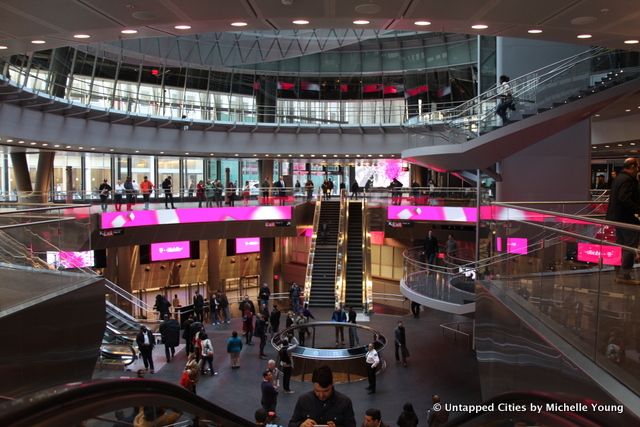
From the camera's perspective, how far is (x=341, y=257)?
24828 millimetres

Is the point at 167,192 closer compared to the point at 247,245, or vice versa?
the point at 167,192

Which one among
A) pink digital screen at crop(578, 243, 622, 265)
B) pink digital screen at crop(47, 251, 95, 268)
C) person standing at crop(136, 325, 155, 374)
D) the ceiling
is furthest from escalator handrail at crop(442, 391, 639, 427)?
person standing at crop(136, 325, 155, 374)

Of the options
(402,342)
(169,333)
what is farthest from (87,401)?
(402,342)

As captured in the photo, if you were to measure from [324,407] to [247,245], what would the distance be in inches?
1250

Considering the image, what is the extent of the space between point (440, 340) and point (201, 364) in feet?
28.0

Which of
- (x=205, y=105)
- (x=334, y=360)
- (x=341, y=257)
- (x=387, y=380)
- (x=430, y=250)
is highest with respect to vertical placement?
(x=205, y=105)

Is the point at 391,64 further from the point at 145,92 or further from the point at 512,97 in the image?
the point at 512,97

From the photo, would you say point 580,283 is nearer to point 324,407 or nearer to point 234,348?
point 324,407

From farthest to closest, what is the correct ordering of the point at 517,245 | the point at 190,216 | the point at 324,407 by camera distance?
1. the point at 190,216
2. the point at 517,245
3. the point at 324,407

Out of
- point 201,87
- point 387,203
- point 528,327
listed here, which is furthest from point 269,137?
point 528,327

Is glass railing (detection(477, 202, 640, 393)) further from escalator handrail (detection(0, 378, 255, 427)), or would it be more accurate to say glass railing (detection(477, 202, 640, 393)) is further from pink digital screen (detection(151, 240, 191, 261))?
pink digital screen (detection(151, 240, 191, 261))

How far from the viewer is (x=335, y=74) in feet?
125

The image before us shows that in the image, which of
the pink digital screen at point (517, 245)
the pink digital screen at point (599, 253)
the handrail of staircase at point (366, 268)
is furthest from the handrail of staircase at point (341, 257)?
the pink digital screen at point (599, 253)

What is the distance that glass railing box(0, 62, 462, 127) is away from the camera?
2608 cm
